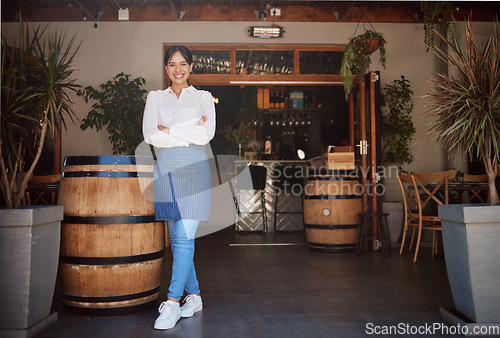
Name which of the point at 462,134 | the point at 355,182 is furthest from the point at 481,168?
the point at 462,134

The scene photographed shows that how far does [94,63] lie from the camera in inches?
243

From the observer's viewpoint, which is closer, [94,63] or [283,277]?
[283,277]

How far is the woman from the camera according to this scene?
253cm

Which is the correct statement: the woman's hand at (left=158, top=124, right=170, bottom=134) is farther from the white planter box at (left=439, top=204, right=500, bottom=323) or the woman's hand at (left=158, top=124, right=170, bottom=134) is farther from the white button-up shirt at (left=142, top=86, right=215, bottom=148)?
the white planter box at (left=439, top=204, right=500, bottom=323)

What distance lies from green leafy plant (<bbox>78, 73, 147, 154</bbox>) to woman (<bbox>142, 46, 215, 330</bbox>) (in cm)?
292

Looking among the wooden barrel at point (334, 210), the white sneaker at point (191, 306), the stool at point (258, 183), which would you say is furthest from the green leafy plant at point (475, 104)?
the stool at point (258, 183)

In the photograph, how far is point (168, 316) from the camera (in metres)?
2.41

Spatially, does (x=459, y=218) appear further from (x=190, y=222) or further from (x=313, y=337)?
(x=190, y=222)

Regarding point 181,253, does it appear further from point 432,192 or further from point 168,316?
point 432,192

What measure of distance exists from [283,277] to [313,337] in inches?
58.0

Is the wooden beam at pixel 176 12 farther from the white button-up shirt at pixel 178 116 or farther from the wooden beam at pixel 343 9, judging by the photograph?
the white button-up shirt at pixel 178 116

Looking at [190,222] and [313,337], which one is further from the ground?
[190,222]

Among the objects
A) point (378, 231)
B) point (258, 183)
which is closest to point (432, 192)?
point (378, 231)

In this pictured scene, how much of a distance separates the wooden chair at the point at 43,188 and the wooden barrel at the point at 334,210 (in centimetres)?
277
